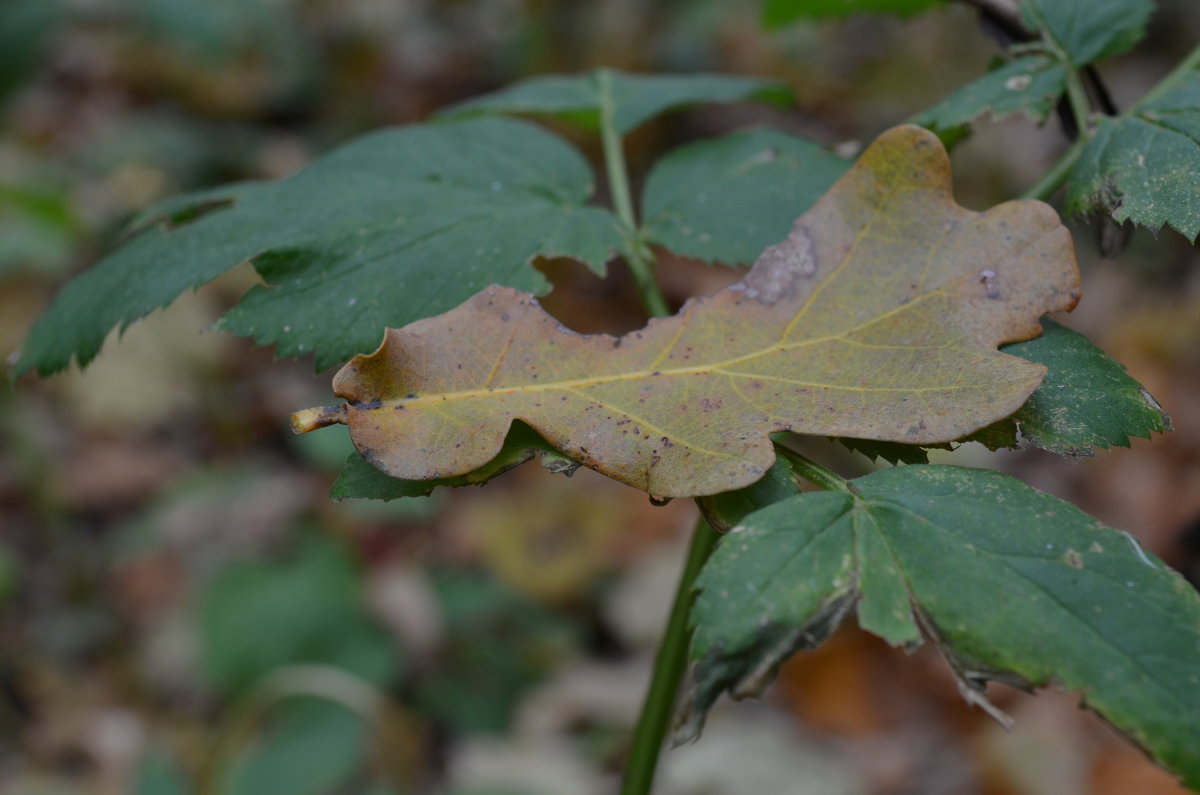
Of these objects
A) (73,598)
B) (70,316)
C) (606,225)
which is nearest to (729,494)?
(606,225)

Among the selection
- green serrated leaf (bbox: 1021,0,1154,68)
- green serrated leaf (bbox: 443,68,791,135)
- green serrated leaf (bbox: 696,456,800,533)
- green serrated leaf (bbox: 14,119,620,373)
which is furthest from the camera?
green serrated leaf (bbox: 443,68,791,135)

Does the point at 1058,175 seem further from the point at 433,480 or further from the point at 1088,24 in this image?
the point at 433,480

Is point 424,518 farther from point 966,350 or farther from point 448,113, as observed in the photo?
point 966,350

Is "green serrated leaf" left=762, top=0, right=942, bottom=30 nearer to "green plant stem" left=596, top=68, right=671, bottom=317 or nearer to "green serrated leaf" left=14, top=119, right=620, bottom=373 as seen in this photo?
"green plant stem" left=596, top=68, right=671, bottom=317

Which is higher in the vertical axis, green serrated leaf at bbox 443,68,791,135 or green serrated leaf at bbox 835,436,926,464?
green serrated leaf at bbox 443,68,791,135

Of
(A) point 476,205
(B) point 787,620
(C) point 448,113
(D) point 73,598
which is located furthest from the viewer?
(D) point 73,598

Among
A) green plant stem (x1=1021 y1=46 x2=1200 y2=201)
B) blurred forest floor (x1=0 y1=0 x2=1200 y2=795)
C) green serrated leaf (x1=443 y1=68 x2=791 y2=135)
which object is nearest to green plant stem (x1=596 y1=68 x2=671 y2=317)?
green serrated leaf (x1=443 y1=68 x2=791 y2=135)
